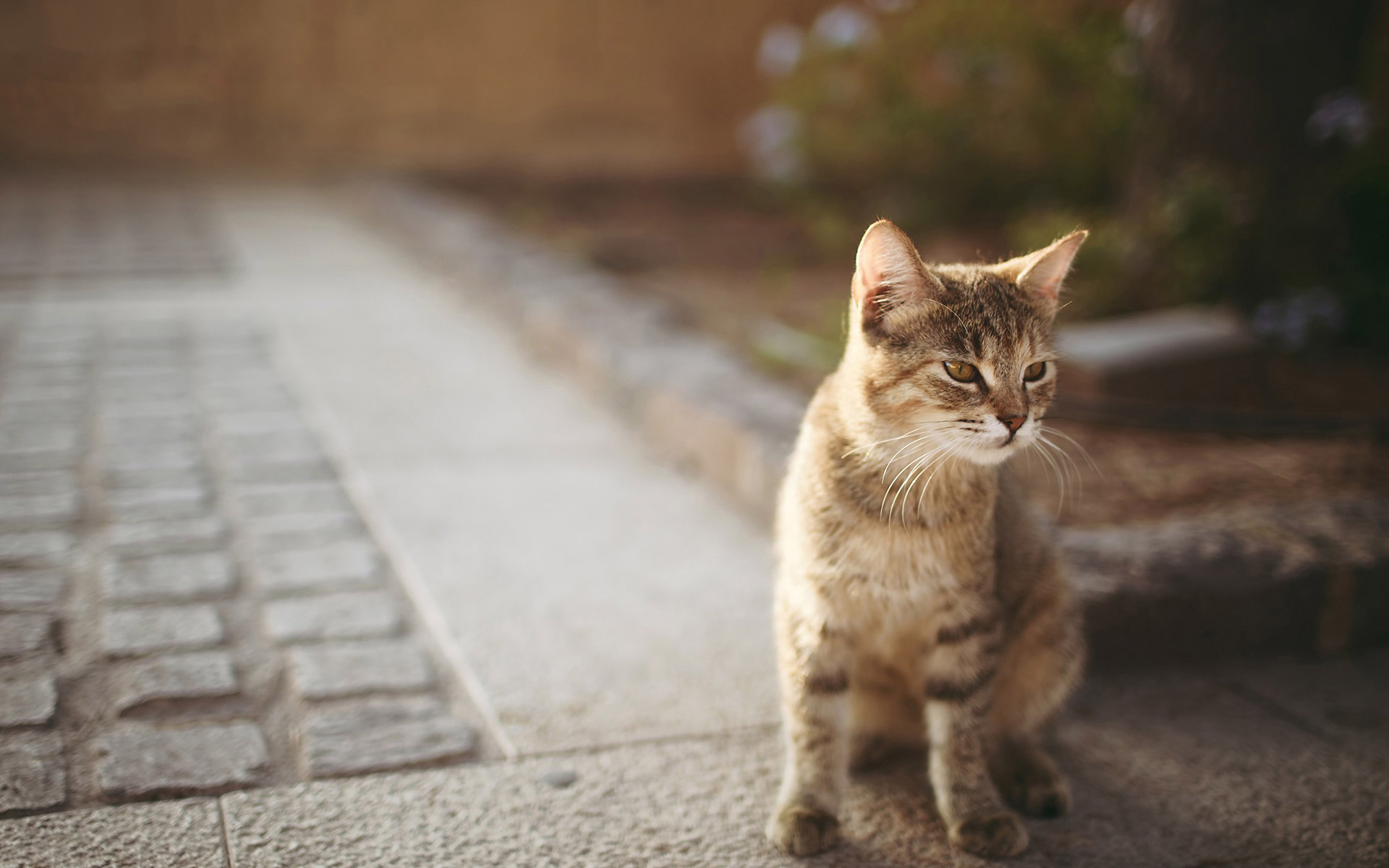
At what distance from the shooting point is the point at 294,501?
300 centimetres

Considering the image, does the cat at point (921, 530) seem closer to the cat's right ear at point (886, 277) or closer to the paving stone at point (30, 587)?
the cat's right ear at point (886, 277)

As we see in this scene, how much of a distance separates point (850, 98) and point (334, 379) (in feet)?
10.8

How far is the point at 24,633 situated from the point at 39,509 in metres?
0.69

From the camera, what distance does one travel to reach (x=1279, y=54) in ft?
12.6

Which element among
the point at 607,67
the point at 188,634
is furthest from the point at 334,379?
the point at 607,67

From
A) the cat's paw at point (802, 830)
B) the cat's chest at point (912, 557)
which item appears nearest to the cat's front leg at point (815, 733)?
the cat's paw at point (802, 830)

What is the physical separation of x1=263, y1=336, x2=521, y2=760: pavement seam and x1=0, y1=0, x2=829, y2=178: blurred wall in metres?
4.65

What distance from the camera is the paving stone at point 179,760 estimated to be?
1.83m

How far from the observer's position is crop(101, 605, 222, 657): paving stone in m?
2.23

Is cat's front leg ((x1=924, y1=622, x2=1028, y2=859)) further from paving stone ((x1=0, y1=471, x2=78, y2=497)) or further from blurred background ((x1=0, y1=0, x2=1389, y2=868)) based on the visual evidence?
paving stone ((x1=0, y1=471, x2=78, y2=497))

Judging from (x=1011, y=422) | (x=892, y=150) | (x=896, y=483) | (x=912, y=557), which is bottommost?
(x=912, y=557)

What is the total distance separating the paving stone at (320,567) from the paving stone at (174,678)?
1.11 ft

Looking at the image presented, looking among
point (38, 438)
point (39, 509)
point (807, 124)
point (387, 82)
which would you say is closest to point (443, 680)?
point (39, 509)

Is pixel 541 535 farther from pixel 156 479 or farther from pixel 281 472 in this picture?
pixel 156 479
